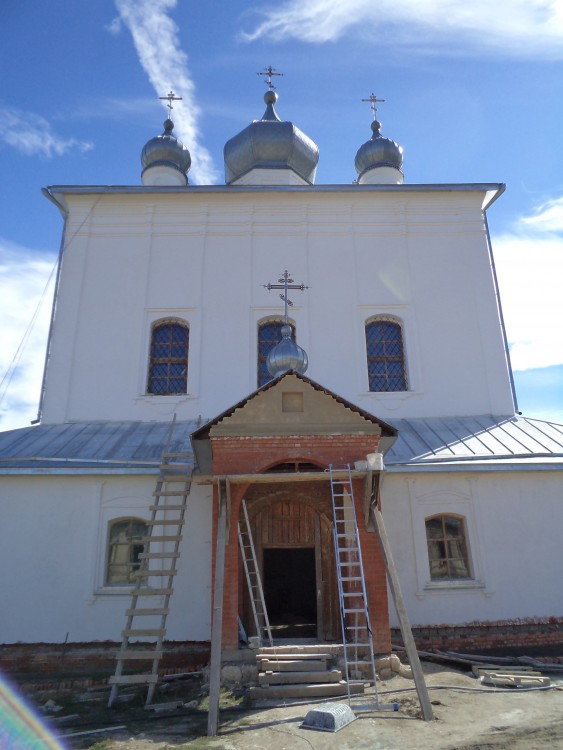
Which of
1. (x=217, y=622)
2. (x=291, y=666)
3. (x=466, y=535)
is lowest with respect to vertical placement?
(x=291, y=666)

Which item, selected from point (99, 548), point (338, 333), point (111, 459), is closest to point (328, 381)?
point (338, 333)

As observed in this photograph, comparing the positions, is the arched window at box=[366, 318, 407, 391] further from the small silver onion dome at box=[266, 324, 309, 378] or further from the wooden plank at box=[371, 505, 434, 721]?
the wooden plank at box=[371, 505, 434, 721]

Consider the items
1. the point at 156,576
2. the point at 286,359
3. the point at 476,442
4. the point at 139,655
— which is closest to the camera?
the point at 139,655

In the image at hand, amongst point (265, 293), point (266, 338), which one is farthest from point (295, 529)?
point (265, 293)

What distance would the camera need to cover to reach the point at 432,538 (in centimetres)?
873

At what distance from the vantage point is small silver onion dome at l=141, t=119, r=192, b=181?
46.1 ft

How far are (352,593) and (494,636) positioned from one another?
11.3 ft

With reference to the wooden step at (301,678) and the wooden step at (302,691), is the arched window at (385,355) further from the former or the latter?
the wooden step at (302,691)

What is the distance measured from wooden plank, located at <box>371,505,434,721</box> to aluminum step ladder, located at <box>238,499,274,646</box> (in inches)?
73.6

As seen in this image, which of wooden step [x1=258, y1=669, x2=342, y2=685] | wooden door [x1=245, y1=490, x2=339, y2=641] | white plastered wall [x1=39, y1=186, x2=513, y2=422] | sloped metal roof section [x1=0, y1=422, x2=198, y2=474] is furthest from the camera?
white plastered wall [x1=39, y1=186, x2=513, y2=422]

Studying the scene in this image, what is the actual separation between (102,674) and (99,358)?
5514 millimetres

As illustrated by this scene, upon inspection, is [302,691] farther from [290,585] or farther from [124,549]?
[290,585]

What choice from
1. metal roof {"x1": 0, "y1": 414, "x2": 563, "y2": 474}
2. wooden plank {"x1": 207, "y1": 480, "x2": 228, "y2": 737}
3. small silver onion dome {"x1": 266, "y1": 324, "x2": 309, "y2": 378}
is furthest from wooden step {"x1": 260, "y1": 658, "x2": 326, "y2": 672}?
small silver onion dome {"x1": 266, "y1": 324, "x2": 309, "y2": 378}

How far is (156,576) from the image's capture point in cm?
825
